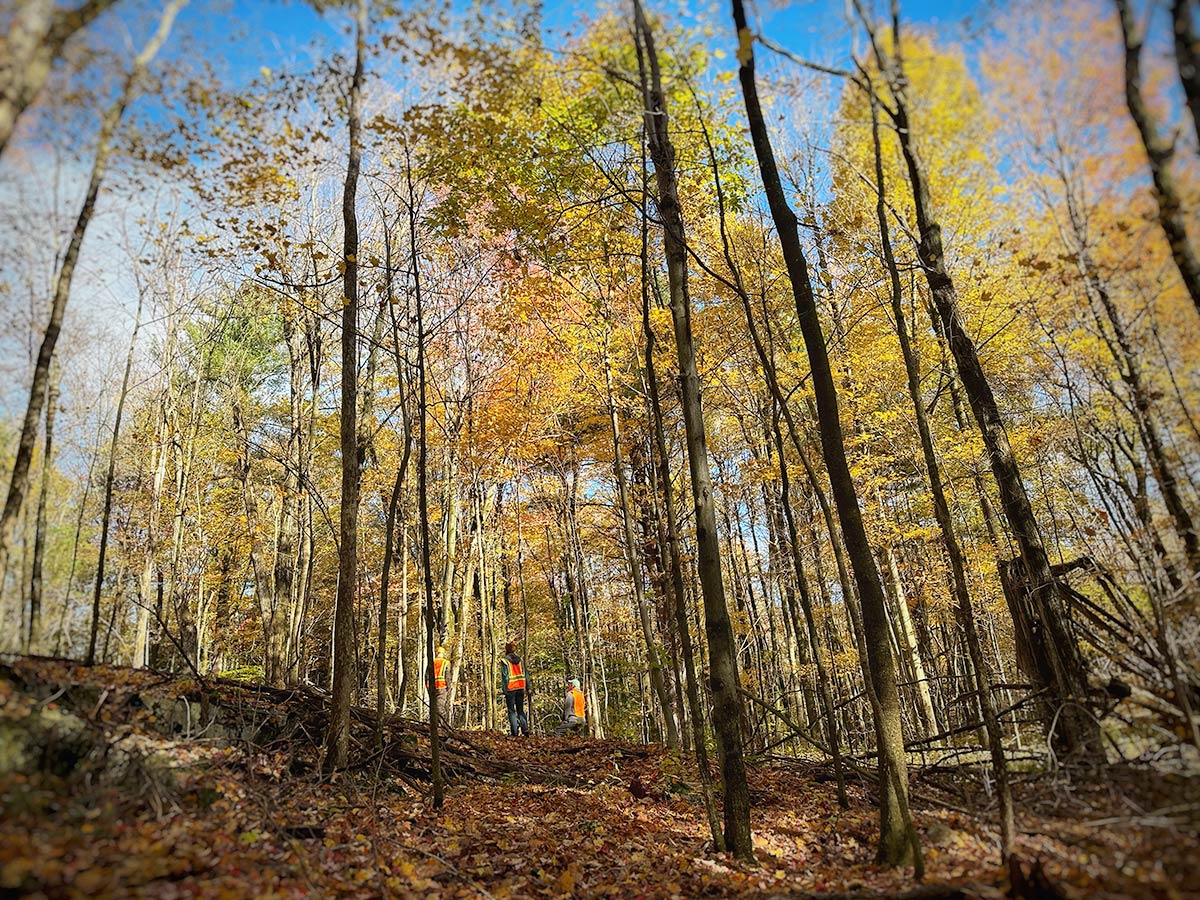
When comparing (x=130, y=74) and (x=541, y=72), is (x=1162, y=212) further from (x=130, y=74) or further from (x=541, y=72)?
(x=130, y=74)

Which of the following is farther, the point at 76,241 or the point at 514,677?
the point at 514,677

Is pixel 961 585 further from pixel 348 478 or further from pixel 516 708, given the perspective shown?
pixel 516 708

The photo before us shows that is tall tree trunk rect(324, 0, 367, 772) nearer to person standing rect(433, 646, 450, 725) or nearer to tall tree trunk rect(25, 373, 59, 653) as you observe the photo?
tall tree trunk rect(25, 373, 59, 653)

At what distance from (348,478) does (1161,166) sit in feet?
24.4

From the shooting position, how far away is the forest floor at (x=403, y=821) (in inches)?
118

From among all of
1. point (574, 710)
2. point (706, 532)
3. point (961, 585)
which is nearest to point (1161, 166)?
point (961, 585)

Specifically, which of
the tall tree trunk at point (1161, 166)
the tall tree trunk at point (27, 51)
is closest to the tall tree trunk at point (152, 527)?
the tall tree trunk at point (27, 51)

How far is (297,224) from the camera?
12.0 metres

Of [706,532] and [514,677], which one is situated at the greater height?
[706,532]

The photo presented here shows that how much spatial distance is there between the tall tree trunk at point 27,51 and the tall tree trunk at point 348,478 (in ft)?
10.7

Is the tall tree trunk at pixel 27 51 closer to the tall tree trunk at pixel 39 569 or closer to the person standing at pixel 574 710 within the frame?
the tall tree trunk at pixel 39 569

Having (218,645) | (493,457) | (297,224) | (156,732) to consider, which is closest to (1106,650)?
(156,732)

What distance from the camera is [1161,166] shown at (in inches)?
159

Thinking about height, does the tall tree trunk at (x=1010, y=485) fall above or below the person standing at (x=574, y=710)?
above
